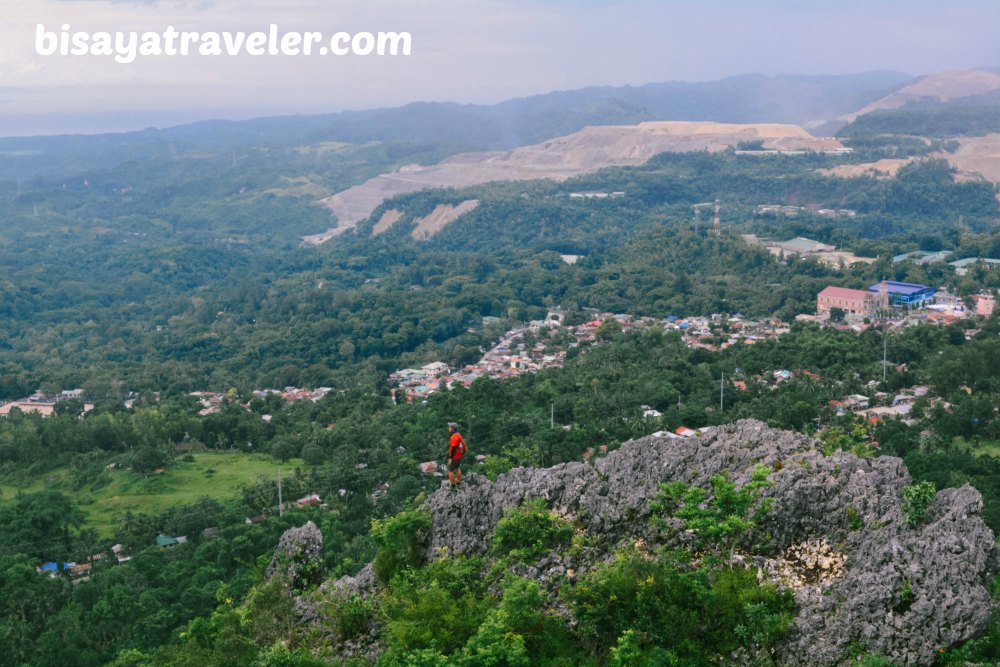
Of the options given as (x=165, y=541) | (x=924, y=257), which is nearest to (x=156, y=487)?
(x=165, y=541)

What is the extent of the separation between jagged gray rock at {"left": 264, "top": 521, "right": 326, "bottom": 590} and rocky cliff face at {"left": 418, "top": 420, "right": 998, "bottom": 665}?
164cm

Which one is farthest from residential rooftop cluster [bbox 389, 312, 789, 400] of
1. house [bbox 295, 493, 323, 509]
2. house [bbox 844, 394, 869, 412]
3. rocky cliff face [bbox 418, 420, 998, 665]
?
rocky cliff face [bbox 418, 420, 998, 665]

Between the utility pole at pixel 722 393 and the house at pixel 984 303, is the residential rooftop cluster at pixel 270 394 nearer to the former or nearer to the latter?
the utility pole at pixel 722 393

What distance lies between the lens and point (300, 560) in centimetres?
1259

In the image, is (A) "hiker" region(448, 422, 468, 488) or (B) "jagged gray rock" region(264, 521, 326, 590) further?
(B) "jagged gray rock" region(264, 521, 326, 590)

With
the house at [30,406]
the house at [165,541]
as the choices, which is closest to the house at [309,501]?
the house at [165,541]

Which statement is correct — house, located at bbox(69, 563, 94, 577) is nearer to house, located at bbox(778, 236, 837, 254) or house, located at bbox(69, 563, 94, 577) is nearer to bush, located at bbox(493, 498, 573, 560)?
bush, located at bbox(493, 498, 573, 560)

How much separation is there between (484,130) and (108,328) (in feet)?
456

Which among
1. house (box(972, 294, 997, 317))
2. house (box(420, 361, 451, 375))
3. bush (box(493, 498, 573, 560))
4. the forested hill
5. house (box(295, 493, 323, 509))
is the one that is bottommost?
house (box(420, 361, 451, 375))

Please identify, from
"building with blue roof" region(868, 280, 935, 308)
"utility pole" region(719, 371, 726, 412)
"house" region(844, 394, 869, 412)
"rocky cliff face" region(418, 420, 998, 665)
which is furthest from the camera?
"building with blue roof" region(868, 280, 935, 308)

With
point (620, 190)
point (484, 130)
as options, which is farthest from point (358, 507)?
point (484, 130)

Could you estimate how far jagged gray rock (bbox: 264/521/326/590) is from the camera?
12.4 m

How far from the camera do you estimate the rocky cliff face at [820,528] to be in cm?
866

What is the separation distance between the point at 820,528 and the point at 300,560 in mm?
6155
